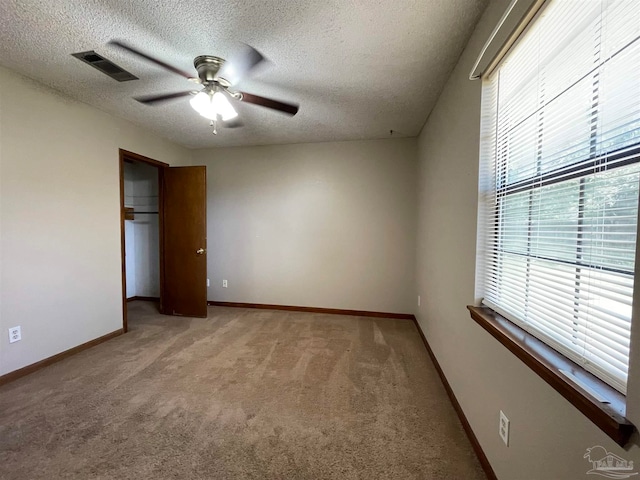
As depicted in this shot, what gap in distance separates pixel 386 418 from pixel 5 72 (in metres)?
3.76

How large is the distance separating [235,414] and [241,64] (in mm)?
2333

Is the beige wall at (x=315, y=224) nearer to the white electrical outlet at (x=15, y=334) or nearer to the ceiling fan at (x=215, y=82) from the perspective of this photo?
the ceiling fan at (x=215, y=82)

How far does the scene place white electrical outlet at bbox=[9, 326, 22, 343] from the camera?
205 cm

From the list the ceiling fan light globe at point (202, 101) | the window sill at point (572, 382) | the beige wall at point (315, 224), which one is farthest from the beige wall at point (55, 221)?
the window sill at point (572, 382)

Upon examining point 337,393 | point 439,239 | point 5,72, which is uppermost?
point 5,72

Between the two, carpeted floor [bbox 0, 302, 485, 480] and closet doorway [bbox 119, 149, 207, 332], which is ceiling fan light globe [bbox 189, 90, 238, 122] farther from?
carpeted floor [bbox 0, 302, 485, 480]

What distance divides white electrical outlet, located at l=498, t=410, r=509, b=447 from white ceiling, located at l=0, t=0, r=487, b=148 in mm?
2068

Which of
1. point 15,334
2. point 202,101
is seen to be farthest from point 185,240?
point 202,101

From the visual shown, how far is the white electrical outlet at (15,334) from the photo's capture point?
2.05m

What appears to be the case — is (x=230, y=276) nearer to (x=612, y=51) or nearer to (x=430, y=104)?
(x=430, y=104)

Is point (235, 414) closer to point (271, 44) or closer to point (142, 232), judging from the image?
point (271, 44)

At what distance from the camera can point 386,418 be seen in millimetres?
1684

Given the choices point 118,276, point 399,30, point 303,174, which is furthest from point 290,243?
point 399,30

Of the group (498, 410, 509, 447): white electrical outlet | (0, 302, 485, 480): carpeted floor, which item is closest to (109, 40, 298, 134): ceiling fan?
(0, 302, 485, 480): carpeted floor
